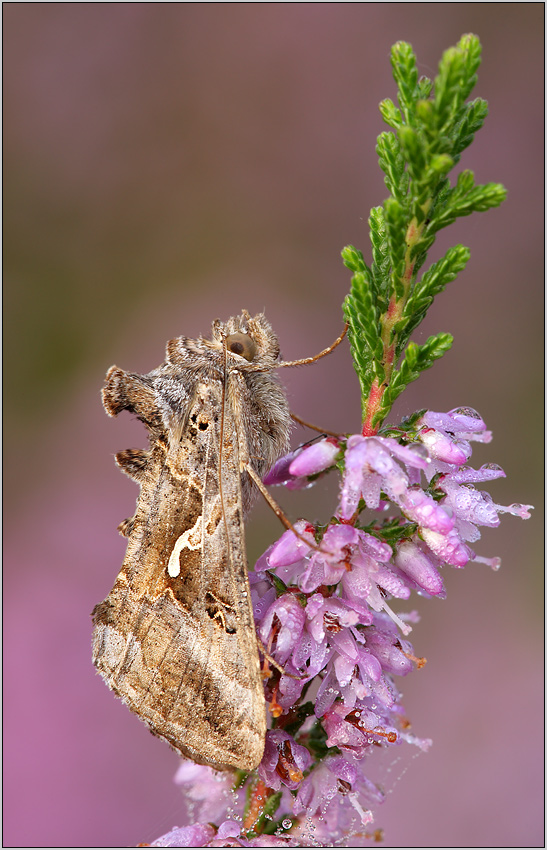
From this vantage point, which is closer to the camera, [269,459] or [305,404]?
[269,459]

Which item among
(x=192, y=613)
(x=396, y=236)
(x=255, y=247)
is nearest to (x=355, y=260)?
(x=396, y=236)

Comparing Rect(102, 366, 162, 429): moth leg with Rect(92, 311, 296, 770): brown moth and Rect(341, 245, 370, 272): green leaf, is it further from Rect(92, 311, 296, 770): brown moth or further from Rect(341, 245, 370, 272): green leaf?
Rect(341, 245, 370, 272): green leaf

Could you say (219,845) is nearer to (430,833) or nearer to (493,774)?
(430,833)

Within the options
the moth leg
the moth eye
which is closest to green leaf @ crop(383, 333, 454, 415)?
the moth eye

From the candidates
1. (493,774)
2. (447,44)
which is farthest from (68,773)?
(447,44)

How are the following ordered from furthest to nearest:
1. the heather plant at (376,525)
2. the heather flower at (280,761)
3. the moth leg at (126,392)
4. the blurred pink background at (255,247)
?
the blurred pink background at (255,247)
the moth leg at (126,392)
the heather flower at (280,761)
the heather plant at (376,525)

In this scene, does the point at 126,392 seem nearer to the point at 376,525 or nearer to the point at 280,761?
the point at 376,525

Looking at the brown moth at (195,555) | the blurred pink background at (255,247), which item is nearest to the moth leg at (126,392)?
the brown moth at (195,555)

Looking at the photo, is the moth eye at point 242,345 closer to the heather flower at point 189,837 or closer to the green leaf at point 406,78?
the green leaf at point 406,78
